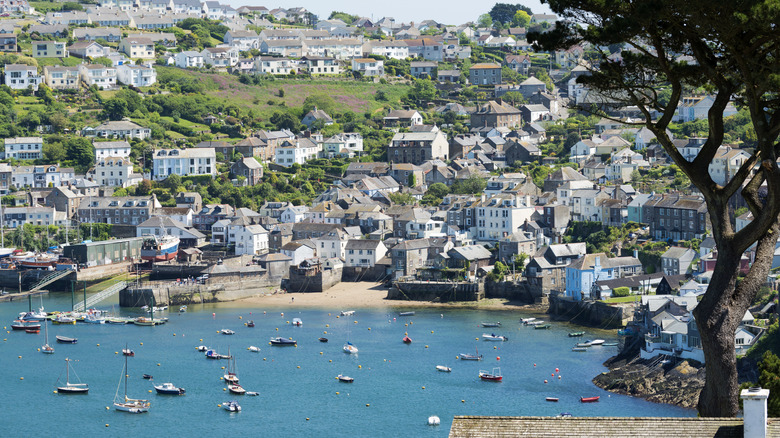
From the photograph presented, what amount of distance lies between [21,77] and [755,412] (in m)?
91.8

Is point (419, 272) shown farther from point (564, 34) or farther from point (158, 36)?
point (158, 36)

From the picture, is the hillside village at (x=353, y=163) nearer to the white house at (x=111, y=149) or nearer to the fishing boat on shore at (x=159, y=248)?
the white house at (x=111, y=149)

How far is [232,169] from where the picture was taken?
80.1 m

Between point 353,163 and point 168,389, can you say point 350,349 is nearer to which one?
point 168,389

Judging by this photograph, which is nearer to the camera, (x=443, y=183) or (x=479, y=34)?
(x=443, y=183)

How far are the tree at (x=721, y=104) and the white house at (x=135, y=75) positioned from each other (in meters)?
89.3

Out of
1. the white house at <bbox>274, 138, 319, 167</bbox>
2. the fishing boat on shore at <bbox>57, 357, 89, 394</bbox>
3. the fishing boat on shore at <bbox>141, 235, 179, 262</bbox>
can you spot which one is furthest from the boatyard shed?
the fishing boat on shore at <bbox>57, 357, 89, 394</bbox>

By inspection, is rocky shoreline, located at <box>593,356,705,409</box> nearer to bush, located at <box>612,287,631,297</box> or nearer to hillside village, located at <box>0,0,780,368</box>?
hillside village, located at <box>0,0,780,368</box>

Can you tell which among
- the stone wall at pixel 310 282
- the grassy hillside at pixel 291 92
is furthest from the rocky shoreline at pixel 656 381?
the grassy hillside at pixel 291 92

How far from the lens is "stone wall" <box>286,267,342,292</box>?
61.0 meters

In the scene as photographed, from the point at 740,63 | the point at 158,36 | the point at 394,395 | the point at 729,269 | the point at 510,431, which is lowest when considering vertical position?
the point at 394,395

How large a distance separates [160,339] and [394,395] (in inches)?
588

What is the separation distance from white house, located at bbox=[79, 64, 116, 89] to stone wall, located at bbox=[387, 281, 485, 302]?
48.2 meters

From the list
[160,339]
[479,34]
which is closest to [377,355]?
[160,339]
